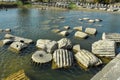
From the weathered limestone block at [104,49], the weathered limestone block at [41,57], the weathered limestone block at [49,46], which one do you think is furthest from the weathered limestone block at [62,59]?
the weathered limestone block at [104,49]

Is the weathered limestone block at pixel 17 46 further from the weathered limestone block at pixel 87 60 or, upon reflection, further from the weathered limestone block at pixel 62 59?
the weathered limestone block at pixel 87 60

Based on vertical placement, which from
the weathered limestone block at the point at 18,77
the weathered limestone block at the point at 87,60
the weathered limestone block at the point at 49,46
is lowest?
the weathered limestone block at the point at 18,77

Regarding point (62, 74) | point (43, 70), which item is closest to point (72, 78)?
point (62, 74)

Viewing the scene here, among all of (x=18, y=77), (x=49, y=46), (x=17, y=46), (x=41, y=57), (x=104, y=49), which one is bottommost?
(x=18, y=77)

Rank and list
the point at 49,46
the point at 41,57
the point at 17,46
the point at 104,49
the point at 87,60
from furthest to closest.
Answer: the point at 17,46 → the point at 49,46 → the point at 104,49 → the point at 41,57 → the point at 87,60

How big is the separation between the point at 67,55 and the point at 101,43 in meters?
5.77

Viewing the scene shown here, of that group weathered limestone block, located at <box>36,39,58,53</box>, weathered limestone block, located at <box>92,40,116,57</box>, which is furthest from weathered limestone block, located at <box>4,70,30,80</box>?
weathered limestone block, located at <box>92,40,116,57</box>

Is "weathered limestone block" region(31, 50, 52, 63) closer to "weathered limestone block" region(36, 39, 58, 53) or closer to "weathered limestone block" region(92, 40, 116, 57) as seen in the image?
"weathered limestone block" region(36, 39, 58, 53)

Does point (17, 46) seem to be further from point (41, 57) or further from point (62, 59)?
point (62, 59)

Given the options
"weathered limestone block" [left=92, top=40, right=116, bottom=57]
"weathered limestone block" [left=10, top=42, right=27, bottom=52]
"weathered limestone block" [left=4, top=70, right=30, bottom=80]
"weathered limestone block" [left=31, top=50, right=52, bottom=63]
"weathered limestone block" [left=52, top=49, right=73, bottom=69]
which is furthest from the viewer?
"weathered limestone block" [left=10, top=42, right=27, bottom=52]

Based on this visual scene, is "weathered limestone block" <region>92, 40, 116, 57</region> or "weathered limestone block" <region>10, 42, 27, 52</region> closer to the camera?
"weathered limestone block" <region>92, 40, 116, 57</region>

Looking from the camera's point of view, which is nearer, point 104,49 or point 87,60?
point 87,60

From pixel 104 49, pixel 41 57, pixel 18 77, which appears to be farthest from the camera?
pixel 104 49

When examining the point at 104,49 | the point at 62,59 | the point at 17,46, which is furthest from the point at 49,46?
the point at 104,49
